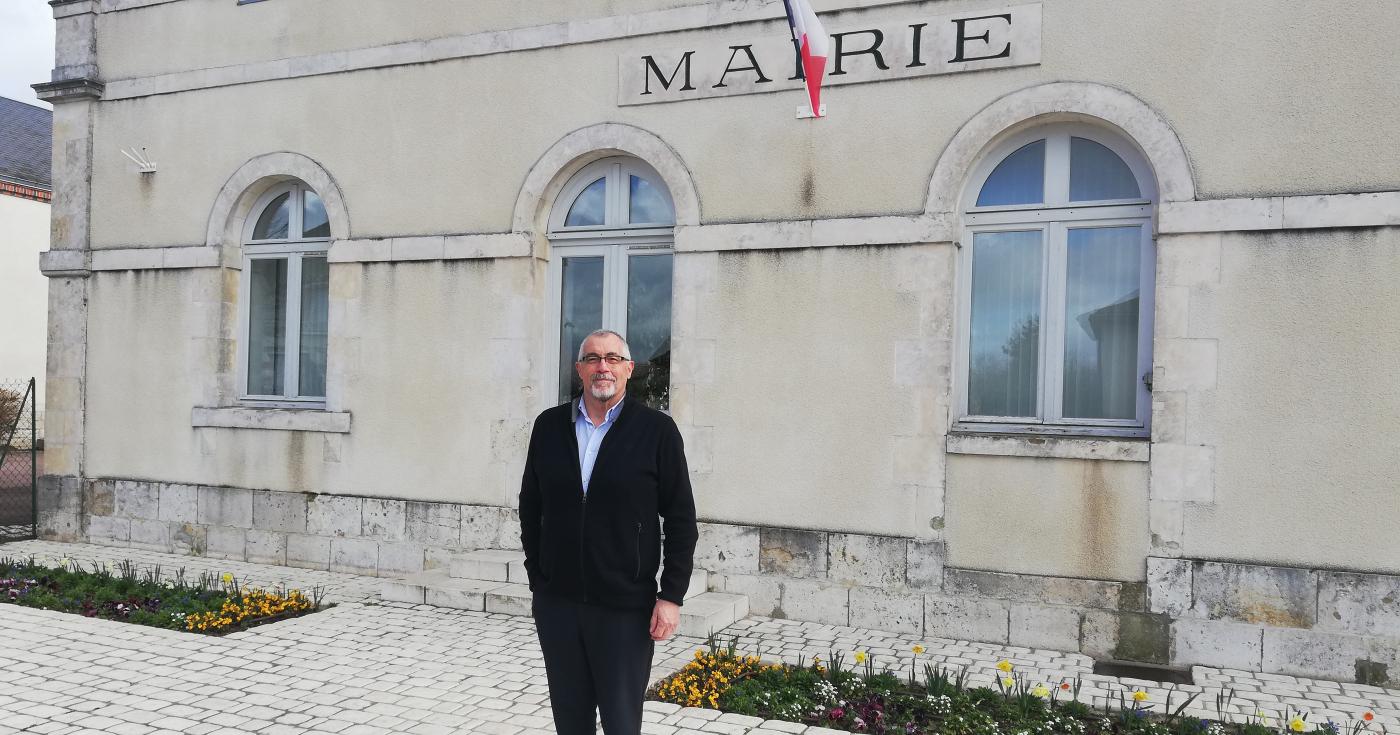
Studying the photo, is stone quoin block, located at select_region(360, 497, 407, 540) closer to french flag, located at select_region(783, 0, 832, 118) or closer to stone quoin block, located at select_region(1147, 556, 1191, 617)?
french flag, located at select_region(783, 0, 832, 118)

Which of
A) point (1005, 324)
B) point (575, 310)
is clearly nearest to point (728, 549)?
point (575, 310)

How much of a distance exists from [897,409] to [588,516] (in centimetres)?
373

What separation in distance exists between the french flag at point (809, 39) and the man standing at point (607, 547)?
319cm

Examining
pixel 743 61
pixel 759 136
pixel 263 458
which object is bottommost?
pixel 263 458

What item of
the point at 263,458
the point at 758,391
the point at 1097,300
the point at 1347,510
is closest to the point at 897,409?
the point at 758,391

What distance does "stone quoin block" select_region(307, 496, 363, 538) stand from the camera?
8586mm

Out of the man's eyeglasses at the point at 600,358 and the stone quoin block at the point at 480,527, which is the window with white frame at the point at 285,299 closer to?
the stone quoin block at the point at 480,527

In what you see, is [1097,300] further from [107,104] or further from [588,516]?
[107,104]

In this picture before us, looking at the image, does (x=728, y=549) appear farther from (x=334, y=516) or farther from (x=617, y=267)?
(x=334, y=516)

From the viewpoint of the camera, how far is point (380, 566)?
27.7 feet

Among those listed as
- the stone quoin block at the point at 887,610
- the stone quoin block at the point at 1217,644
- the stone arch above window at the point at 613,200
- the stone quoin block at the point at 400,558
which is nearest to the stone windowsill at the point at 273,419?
the stone quoin block at the point at 400,558

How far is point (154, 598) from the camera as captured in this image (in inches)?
277

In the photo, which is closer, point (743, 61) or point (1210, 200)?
point (1210, 200)

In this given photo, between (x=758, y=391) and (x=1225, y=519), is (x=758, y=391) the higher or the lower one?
the higher one
